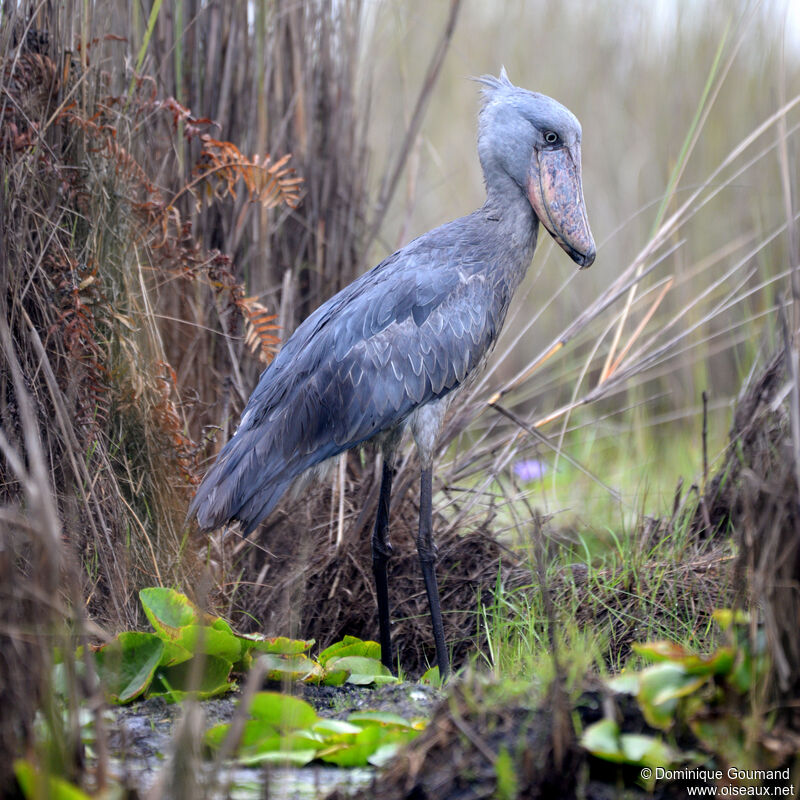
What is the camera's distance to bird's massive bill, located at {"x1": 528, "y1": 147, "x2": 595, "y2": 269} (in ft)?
11.2

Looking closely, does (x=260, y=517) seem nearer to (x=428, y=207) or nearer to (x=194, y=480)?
(x=194, y=480)

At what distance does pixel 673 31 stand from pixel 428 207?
2.00m

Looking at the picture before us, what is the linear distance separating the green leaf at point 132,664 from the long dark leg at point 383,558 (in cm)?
93

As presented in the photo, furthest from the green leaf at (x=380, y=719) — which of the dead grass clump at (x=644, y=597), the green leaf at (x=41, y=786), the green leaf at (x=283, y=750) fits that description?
the dead grass clump at (x=644, y=597)

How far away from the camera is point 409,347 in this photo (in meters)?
3.35

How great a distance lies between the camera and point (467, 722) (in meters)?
1.94

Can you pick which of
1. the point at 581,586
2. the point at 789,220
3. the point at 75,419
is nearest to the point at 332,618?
the point at 581,586

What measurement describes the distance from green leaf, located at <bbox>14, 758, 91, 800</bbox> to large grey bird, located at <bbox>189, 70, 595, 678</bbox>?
56.0 inches

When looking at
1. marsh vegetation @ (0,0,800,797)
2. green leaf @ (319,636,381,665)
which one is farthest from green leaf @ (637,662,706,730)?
green leaf @ (319,636,381,665)

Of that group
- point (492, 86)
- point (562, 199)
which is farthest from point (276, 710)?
point (492, 86)

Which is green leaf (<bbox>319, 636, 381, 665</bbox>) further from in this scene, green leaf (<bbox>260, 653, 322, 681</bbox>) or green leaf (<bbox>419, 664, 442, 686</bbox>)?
green leaf (<bbox>260, 653, 322, 681</bbox>)

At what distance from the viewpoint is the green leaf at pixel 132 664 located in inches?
95.6

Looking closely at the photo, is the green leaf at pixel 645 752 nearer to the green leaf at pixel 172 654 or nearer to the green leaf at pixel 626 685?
the green leaf at pixel 626 685

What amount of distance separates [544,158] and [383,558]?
149cm
